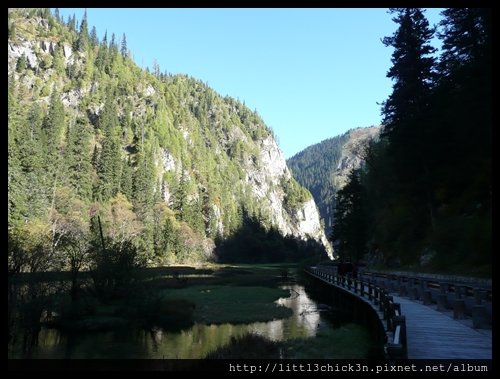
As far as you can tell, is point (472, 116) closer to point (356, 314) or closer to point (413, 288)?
point (413, 288)

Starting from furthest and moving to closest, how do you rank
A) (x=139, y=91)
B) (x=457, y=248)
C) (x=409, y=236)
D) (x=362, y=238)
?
(x=139, y=91) < (x=362, y=238) < (x=409, y=236) < (x=457, y=248)

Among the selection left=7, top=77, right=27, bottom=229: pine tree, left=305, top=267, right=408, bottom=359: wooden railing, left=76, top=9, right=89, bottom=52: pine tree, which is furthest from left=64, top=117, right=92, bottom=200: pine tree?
left=76, top=9, right=89, bottom=52: pine tree

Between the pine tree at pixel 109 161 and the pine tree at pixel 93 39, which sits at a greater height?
the pine tree at pixel 93 39

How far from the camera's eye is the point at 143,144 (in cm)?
14612

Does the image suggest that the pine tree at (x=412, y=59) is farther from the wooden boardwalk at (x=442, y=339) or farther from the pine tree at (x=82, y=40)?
the pine tree at (x=82, y=40)

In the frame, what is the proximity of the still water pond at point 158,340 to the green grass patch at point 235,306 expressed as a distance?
1.44 meters

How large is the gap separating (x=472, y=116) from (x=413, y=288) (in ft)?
58.3

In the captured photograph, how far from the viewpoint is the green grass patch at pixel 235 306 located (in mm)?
27828

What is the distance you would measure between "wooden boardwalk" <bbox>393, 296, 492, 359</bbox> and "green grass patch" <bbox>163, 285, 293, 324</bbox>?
13.6 metres

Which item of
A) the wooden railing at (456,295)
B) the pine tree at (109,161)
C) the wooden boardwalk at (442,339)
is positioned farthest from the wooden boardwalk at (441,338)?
the pine tree at (109,161)

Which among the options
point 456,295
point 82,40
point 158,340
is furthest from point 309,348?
point 82,40

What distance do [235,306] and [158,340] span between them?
449 inches

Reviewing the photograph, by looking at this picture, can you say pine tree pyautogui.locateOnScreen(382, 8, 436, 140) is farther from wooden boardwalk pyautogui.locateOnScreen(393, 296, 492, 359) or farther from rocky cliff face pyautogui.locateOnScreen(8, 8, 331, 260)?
rocky cliff face pyautogui.locateOnScreen(8, 8, 331, 260)
